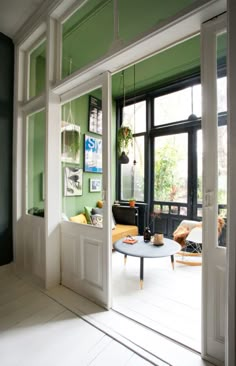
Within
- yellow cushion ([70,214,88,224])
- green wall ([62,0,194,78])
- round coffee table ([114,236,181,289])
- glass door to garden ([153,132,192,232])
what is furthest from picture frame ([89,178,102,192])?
glass door to garden ([153,132,192,232])

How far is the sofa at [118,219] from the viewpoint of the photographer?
7.73ft

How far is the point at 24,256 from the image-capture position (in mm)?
3002

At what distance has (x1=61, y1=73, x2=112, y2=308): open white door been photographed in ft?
A: 7.09

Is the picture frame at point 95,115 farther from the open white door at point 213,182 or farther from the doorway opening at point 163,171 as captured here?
the doorway opening at point 163,171

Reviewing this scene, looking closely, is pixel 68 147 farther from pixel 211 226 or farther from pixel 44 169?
pixel 211 226

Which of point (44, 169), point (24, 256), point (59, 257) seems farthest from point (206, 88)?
point (24, 256)

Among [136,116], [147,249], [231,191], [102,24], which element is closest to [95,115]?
[102,24]

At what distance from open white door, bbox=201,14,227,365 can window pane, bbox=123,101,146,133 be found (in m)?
3.62

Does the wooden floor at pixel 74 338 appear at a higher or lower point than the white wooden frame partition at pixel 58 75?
lower

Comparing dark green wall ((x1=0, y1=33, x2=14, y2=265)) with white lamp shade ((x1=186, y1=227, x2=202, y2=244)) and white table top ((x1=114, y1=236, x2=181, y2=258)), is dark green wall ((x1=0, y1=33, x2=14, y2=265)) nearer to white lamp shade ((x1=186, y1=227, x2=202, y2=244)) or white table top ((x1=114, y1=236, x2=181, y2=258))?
white table top ((x1=114, y1=236, x2=181, y2=258))

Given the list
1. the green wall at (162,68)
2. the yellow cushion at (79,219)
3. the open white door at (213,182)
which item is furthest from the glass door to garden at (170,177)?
the open white door at (213,182)

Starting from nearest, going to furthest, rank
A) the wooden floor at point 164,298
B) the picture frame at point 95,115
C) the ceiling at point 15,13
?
the wooden floor at point 164,298 → the picture frame at point 95,115 → the ceiling at point 15,13

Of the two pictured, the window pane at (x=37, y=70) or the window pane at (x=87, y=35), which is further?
the window pane at (x=37, y=70)

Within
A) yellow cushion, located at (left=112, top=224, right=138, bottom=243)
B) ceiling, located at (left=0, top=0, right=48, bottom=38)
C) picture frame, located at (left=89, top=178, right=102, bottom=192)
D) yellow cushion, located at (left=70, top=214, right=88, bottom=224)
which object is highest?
ceiling, located at (left=0, top=0, right=48, bottom=38)
